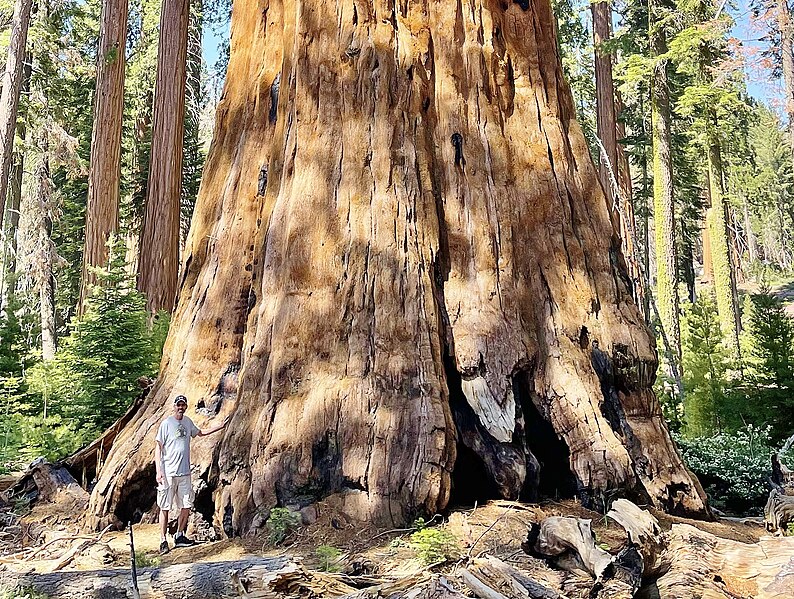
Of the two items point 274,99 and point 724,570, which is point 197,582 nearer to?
point 724,570

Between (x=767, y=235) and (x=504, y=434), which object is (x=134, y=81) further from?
(x=767, y=235)

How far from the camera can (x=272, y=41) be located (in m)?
8.32

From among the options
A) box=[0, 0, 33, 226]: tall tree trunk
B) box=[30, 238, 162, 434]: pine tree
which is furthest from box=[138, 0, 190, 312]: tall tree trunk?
box=[0, 0, 33, 226]: tall tree trunk

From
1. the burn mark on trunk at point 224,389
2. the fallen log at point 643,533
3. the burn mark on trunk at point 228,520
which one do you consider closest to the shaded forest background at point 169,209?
the burn mark on trunk at point 224,389

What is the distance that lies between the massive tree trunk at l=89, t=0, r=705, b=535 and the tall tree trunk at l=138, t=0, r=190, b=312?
5.61m

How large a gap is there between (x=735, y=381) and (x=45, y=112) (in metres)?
18.8

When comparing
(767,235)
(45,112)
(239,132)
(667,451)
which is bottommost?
(667,451)

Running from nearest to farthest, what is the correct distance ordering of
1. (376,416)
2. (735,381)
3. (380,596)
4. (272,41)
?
(380,596) < (376,416) < (272,41) < (735,381)

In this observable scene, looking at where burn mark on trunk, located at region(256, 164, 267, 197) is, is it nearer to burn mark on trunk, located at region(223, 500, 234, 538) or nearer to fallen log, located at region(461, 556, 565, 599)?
burn mark on trunk, located at region(223, 500, 234, 538)

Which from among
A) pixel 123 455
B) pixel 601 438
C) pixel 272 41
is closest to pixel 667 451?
pixel 601 438

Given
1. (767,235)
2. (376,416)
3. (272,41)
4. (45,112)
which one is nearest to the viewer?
(376,416)

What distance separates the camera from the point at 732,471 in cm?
841

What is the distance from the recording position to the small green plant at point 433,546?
494cm

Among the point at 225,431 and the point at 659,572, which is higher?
the point at 225,431
